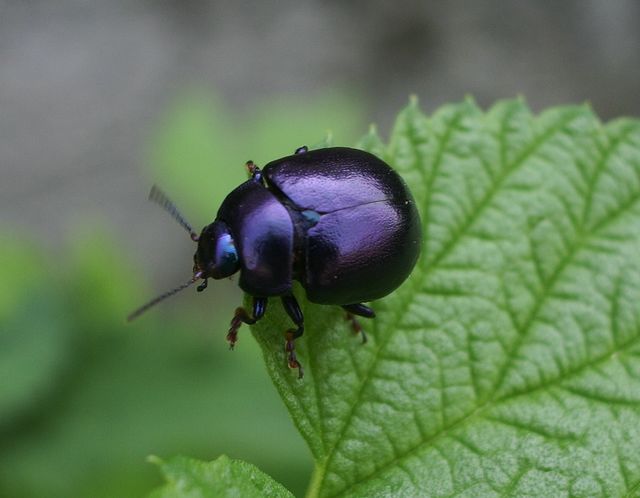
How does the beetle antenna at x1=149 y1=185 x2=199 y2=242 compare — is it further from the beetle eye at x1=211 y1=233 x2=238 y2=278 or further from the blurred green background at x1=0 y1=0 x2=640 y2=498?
the blurred green background at x1=0 y1=0 x2=640 y2=498

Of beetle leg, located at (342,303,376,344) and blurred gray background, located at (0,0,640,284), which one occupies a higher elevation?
blurred gray background, located at (0,0,640,284)

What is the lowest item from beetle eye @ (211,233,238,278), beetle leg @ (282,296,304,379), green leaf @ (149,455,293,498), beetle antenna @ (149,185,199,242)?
green leaf @ (149,455,293,498)

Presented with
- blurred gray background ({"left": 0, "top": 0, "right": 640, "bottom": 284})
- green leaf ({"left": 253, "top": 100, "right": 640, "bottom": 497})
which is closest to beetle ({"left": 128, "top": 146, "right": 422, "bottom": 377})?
green leaf ({"left": 253, "top": 100, "right": 640, "bottom": 497})

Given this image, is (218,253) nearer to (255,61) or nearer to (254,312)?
(254,312)

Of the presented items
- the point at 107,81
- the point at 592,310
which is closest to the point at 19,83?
the point at 107,81

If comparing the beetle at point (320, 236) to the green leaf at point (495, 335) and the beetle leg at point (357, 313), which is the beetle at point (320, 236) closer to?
the beetle leg at point (357, 313)

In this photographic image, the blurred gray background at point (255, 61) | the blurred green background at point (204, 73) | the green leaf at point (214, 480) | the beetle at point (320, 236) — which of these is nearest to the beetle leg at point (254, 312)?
the beetle at point (320, 236)

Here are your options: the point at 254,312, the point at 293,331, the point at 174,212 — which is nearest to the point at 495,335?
the point at 293,331

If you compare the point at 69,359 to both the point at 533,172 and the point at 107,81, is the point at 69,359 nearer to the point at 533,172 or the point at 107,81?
the point at 533,172
